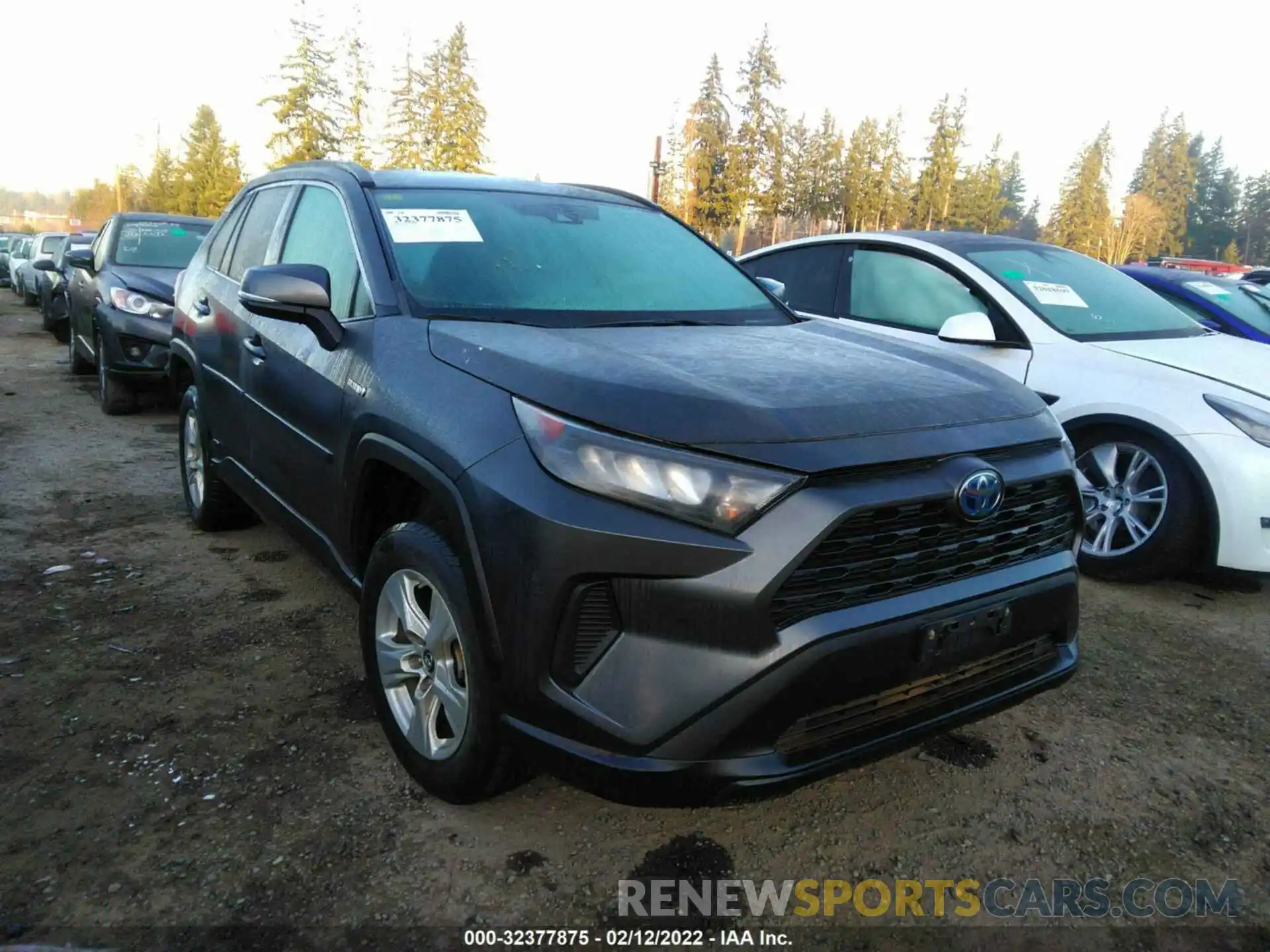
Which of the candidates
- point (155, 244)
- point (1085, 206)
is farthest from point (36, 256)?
point (1085, 206)

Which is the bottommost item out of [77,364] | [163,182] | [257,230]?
[77,364]

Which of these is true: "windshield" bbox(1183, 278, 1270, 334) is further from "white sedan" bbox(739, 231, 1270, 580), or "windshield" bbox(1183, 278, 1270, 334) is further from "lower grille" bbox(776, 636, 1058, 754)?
"lower grille" bbox(776, 636, 1058, 754)

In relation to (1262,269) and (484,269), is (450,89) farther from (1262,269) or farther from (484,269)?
(484,269)

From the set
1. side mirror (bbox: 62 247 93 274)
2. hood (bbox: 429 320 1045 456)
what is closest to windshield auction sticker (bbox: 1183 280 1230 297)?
hood (bbox: 429 320 1045 456)

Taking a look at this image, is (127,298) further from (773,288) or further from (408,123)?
(408,123)

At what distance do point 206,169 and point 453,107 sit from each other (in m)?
24.6

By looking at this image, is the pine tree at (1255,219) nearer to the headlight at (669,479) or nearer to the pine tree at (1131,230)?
the pine tree at (1131,230)

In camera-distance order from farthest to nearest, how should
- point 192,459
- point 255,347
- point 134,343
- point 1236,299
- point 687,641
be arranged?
point 134,343 < point 1236,299 < point 192,459 < point 255,347 < point 687,641

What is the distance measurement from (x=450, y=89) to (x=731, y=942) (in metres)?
55.9

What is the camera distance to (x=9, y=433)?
22.2 feet

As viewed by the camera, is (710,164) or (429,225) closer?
(429,225)

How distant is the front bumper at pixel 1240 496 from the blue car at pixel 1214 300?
2.45 meters

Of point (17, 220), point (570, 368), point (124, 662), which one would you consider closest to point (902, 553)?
point (570, 368)

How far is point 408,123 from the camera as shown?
5306 centimetres
